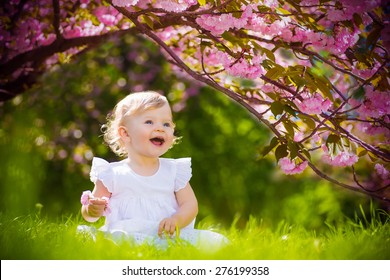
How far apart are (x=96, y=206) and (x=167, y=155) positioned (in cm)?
333

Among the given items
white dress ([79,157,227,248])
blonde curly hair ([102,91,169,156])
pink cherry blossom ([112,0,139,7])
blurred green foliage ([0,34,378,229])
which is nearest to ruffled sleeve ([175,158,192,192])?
white dress ([79,157,227,248])

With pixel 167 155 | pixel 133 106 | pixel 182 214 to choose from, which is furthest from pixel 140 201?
pixel 167 155

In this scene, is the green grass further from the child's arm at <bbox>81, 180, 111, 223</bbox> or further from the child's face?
the child's face

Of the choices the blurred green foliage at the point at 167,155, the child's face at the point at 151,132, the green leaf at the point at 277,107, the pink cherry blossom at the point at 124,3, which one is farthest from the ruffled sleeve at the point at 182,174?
the blurred green foliage at the point at 167,155

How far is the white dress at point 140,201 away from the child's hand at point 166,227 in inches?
1.9

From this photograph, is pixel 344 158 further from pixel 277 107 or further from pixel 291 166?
pixel 277 107

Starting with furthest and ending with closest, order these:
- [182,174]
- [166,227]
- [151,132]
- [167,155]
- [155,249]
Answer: [167,155] → [182,174] → [151,132] → [166,227] → [155,249]

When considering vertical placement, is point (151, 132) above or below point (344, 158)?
below

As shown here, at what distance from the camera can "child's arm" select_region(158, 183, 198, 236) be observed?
8.62 feet

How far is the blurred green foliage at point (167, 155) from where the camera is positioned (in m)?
6.18

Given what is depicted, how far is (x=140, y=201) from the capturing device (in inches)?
108

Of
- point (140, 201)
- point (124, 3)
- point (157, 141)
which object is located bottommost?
point (140, 201)

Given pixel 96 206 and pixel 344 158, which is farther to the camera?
pixel 344 158
